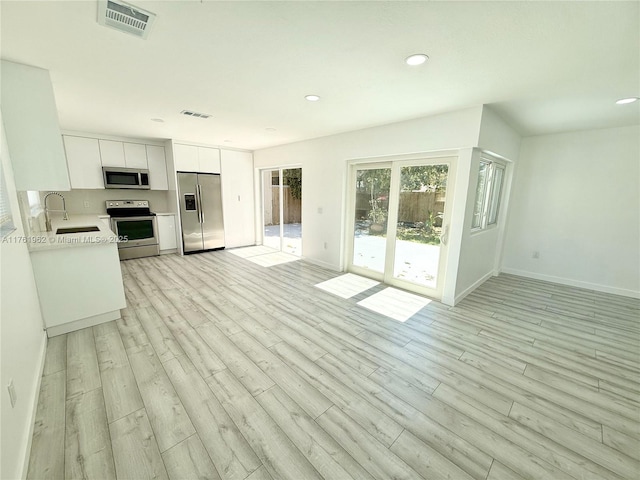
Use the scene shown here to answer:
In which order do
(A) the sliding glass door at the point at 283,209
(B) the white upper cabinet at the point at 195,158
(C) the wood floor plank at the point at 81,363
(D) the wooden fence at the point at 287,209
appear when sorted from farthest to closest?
1. (D) the wooden fence at the point at 287,209
2. (A) the sliding glass door at the point at 283,209
3. (B) the white upper cabinet at the point at 195,158
4. (C) the wood floor plank at the point at 81,363

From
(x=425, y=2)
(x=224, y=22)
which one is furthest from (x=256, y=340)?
(x=425, y=2)

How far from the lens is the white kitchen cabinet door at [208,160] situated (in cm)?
564

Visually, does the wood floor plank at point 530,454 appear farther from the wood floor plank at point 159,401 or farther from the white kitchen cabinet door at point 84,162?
the white kitchen cabinet door at point 84,162

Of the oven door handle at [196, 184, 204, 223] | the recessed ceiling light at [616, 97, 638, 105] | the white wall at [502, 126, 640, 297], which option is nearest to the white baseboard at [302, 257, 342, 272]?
the oven door handle at [196, 184, 204, 223]

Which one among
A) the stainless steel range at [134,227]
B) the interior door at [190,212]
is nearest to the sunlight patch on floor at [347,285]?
the interior door at [190,212]

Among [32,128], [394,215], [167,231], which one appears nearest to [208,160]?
[167,231]

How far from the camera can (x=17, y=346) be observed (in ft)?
5.11

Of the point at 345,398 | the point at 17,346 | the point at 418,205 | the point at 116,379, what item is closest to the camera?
the point at 17,346

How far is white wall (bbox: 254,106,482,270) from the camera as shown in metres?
3.07

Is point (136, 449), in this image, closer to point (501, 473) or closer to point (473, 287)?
point (501, 473)

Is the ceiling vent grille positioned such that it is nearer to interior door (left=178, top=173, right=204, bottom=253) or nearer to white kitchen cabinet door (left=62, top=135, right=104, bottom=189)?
interior door (left=178, top=173, right=204, bottom=253)

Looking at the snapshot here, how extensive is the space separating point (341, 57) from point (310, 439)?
2690mm

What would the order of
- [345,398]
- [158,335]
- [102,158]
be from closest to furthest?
[345,398], [158,335], [102,158]

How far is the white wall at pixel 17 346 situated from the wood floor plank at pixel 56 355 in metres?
0.09
